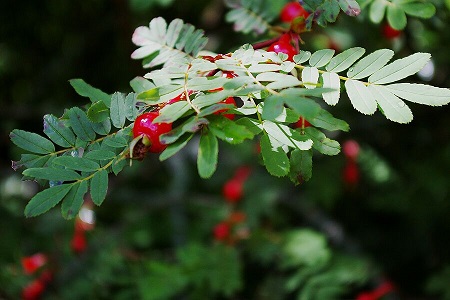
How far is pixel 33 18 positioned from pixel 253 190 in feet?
4.36

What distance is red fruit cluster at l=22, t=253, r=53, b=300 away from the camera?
Answer: 2.20 meters

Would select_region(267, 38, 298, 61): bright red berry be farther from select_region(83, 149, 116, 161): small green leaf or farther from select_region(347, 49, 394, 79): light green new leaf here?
select_region(83, 149, 116, 161): small green leaf

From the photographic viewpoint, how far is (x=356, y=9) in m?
1.12

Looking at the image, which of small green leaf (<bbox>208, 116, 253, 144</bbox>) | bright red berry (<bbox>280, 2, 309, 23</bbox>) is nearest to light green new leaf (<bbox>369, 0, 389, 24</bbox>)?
bright red berry (<bbox>280, 2, 309, 23</bbox>)

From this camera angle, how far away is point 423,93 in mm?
1000

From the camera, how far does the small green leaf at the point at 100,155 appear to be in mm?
1036

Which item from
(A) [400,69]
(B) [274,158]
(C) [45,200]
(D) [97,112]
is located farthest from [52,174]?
(A) [400,69]

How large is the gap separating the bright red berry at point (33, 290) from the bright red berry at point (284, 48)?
4.81 ft

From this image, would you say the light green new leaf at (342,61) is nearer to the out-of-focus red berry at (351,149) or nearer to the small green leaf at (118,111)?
the small green leaf at (118,111)

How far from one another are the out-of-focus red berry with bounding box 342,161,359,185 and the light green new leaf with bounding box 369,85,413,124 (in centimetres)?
145

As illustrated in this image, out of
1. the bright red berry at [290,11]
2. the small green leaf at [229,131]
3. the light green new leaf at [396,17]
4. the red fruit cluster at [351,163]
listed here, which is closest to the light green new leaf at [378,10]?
the light green new leaf at [396,17]

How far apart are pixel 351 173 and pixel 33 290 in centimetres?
132

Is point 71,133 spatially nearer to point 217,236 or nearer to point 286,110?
point 286,110

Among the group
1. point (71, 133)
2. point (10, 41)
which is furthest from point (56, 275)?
point (71, 133)
